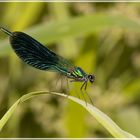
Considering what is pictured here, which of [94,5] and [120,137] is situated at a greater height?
[94,5]

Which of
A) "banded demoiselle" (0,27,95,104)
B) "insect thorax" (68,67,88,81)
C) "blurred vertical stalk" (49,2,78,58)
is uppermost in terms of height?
"blurred vertical stalk" (49,2,78,58)

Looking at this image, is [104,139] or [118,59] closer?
[104,139]

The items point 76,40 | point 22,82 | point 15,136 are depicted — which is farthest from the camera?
point 76,40

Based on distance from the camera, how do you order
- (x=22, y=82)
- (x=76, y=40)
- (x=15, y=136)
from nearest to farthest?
(x=15, y=136) → (x=22, y=82) → (x=76, y=40)

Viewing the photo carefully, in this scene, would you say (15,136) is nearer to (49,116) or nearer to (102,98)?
(49,116)

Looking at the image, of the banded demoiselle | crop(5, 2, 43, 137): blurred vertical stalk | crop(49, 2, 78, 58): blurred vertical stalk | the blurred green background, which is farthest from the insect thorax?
crop(49, 2, 78, 58): blurred vertical stalk

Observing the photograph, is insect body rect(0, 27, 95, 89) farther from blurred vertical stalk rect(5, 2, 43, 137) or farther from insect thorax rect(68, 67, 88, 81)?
blurred vertical stalk rect(5, 2, 43, 137)

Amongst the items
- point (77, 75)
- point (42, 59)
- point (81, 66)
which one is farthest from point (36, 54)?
point (81, 66)

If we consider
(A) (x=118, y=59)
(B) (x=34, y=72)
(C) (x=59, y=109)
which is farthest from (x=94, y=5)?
(C) (x=59, y=109)

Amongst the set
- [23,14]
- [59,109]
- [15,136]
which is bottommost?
[15,136]
